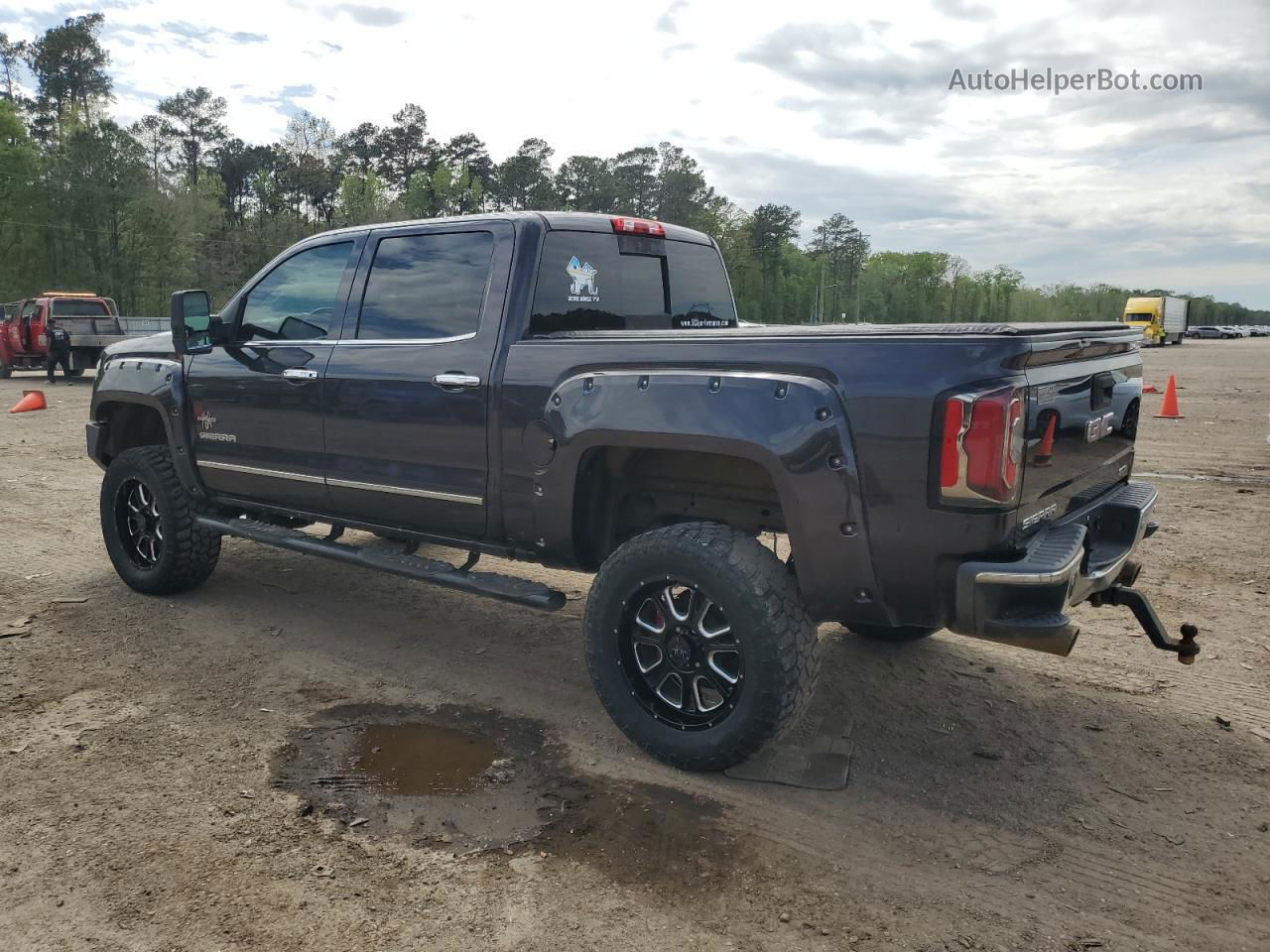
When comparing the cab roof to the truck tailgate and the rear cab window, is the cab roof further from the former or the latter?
the truck tailgate

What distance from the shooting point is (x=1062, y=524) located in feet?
10.6

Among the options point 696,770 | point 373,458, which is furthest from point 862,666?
point 373,458

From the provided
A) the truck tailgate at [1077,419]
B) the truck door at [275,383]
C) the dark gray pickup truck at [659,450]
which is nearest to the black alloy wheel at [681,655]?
the dark gray pickup truck at [659,450]

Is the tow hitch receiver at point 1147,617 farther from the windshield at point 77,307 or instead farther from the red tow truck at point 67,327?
the windshield at point 77,307

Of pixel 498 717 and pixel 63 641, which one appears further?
pixel 63 641

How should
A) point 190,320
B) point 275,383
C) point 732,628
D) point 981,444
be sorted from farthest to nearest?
point 190,320 → point 275,383 → point 732,628 → point 981,444

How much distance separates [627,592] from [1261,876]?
6.90 feet

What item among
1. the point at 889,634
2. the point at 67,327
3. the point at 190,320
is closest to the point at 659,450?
the point at 889,634

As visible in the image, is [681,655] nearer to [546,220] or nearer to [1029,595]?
[1029,595]

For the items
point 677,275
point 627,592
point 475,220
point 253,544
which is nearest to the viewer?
point 627,592

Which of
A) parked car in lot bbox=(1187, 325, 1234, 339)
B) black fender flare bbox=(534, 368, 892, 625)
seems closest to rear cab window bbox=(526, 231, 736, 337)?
black fender flare bbox=(534, 368, 892, 625)

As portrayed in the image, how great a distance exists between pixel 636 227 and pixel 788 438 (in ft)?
6.00

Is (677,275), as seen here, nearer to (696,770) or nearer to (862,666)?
(862,666)

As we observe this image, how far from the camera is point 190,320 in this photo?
16.2 ft
